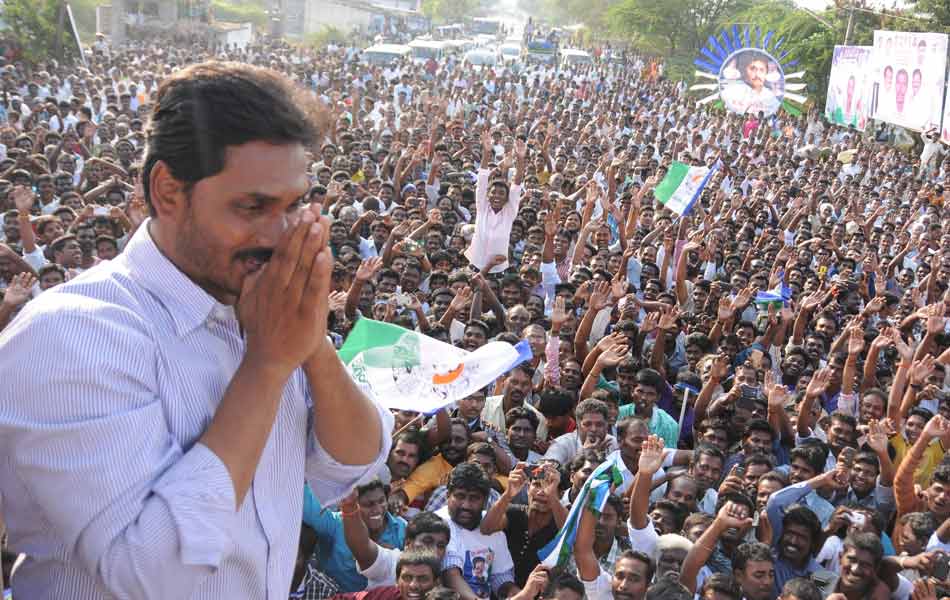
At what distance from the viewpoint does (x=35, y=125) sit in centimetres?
1195

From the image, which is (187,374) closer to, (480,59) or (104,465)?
(104,465)

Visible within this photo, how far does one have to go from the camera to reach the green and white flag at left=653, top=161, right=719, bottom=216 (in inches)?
372

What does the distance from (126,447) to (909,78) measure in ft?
62.9

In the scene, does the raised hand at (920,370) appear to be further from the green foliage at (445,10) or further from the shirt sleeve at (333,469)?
the green foliage at (445,10)

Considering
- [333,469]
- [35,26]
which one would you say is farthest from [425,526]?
[35,26]

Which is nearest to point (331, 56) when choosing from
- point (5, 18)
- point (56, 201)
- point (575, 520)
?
point (5, 18)

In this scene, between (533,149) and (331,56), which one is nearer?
(533,149)

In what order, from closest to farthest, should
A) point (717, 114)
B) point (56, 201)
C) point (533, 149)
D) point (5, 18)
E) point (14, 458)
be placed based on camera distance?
point (14, 458)
point (56, 201)
point (533, 149)
point (5, 18)
point (717, 114)

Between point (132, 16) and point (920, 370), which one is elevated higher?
point (132, 16)

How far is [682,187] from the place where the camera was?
31.8ft

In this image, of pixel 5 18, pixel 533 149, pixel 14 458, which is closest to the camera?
pixel 14 458

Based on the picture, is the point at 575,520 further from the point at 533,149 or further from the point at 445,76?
the point at 445,76

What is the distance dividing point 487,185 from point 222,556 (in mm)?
6769

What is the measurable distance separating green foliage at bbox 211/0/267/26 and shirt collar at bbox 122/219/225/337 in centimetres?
4688
